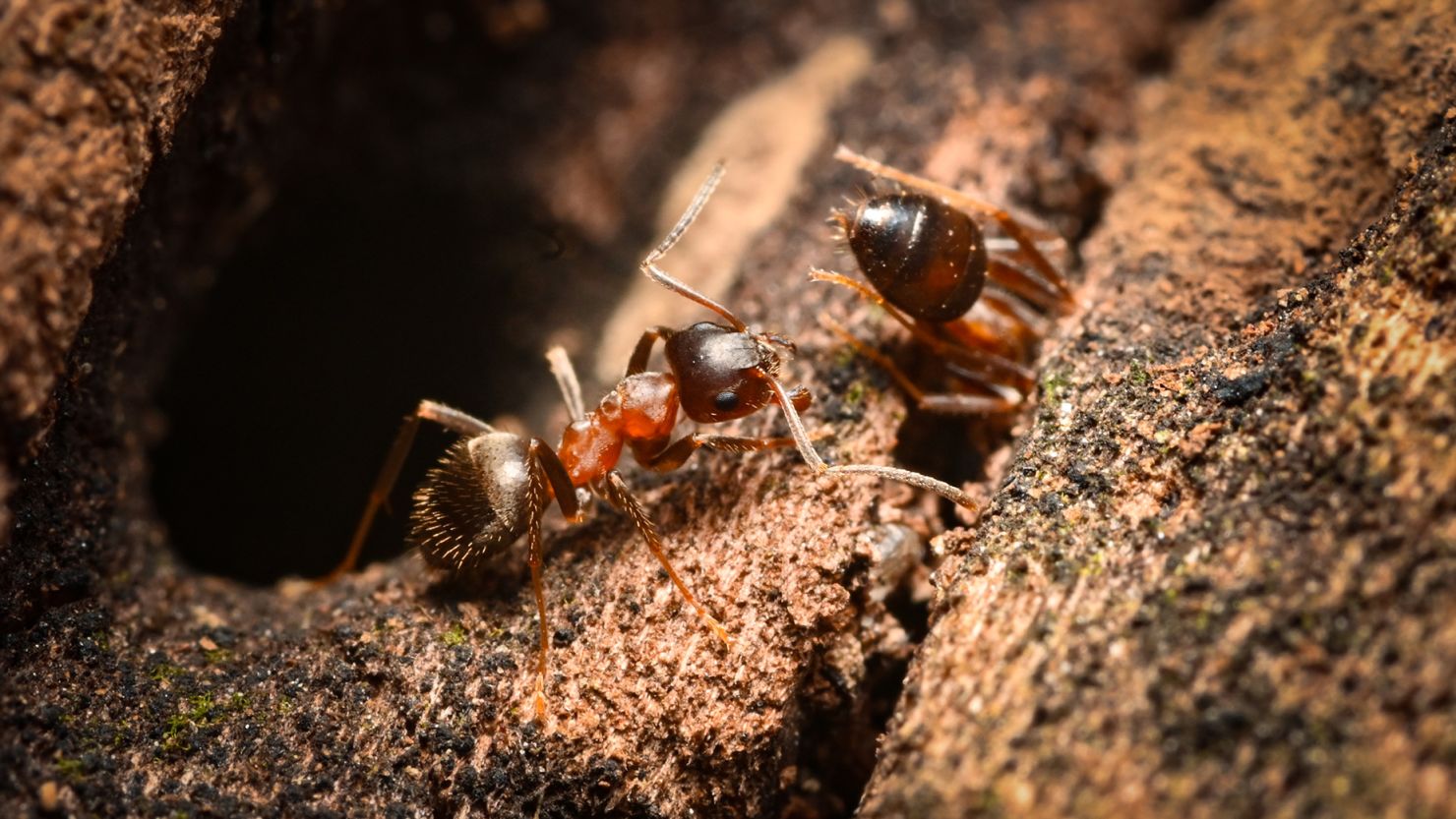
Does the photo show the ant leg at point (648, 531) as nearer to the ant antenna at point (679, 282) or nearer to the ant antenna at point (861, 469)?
the ant antenna at point (861, 469)

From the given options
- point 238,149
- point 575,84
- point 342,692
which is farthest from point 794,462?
point 575,84

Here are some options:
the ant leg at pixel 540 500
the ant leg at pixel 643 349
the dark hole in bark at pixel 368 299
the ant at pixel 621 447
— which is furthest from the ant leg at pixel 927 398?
the dark hole in bark at pixel 368 299

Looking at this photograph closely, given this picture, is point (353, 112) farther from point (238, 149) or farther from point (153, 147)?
point (153, 147)

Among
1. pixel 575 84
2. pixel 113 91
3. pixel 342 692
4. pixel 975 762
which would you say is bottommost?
pixel 342 692

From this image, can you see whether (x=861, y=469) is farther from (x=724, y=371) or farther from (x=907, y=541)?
(x=724, y=371)

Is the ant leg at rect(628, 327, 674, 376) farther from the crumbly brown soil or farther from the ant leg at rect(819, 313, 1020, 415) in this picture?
the ant leg at rect(819, 313, 1020, 415)

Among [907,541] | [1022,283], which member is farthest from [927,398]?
[1022,283]

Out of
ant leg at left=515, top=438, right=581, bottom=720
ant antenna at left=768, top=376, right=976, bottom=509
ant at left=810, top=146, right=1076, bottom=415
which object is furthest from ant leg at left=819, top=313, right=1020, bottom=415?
ant leg at left=515, top=438, right=581, bottom=720

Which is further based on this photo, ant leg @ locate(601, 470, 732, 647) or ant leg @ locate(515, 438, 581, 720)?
ant leg @ locate(515, 438, 581, 720)
